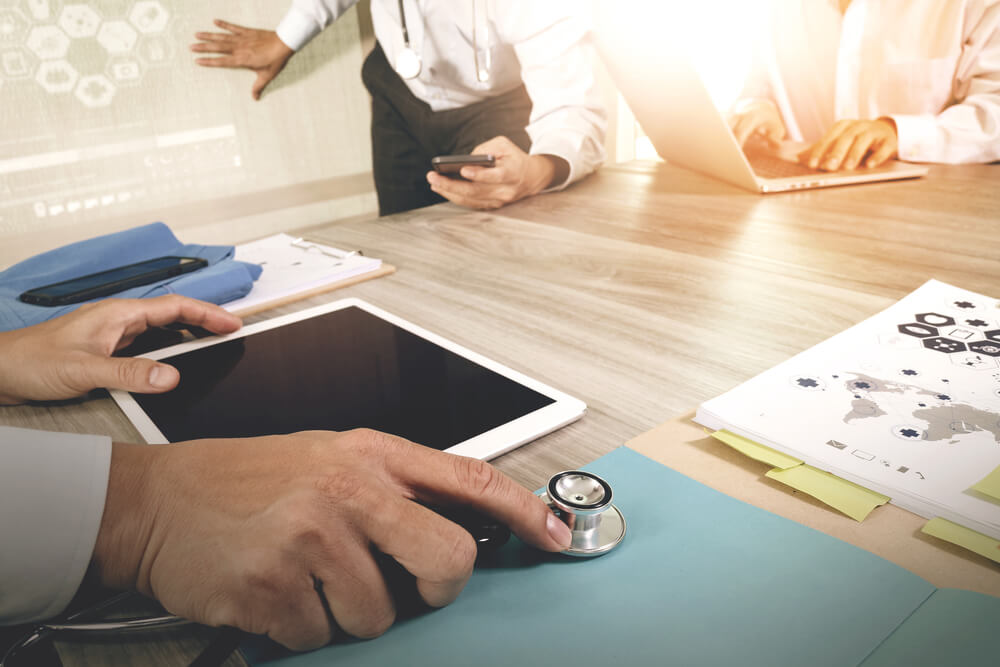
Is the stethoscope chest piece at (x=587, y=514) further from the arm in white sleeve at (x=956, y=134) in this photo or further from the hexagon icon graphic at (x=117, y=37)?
the hexagon icon graphic at (x=117, y=37)

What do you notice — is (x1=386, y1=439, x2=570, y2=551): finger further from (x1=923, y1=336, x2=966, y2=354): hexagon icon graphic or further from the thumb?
(x1=923, y1=336, x2=966, y2=354): hexagon icon graphic

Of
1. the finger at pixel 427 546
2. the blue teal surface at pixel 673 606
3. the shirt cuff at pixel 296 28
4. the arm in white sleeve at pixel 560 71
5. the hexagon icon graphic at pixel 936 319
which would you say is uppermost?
the shirt cuff at pixel 296 28

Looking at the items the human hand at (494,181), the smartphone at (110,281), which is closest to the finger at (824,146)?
the human hand at (494,181)

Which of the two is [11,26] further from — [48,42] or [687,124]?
[687,124]

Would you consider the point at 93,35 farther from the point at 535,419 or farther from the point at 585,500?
the point at 585,500

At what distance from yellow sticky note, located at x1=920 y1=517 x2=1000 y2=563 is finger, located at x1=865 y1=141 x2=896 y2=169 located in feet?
3.45

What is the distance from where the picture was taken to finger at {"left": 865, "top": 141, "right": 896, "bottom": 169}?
1.20m

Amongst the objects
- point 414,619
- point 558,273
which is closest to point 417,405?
point 414,619

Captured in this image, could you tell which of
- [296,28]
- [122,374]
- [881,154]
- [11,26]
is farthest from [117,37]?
[881,154]

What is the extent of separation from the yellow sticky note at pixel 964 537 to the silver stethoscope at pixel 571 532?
6.9 inches

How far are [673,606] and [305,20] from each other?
1921 mm

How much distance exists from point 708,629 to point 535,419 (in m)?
0.21

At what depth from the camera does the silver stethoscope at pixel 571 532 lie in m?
0.32

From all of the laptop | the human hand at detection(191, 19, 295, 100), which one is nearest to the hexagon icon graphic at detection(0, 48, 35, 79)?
the human hand at detection(191, 19, 295, 100)
